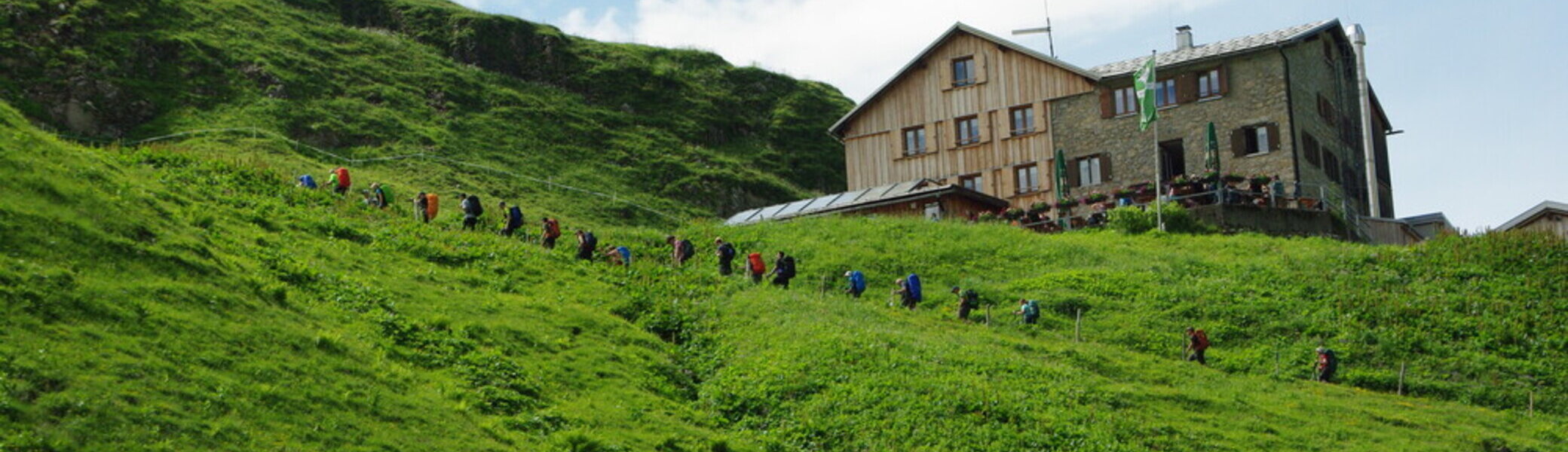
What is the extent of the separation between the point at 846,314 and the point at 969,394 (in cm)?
986

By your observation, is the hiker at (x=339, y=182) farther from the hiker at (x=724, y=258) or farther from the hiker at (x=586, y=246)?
the hiker at (x=724, y=258)

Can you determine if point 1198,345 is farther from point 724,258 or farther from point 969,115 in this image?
point 969,115

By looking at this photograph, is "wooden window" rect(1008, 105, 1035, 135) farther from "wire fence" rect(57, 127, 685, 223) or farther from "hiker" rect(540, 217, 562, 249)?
"hiker" rect(540, 217, 562, 249)

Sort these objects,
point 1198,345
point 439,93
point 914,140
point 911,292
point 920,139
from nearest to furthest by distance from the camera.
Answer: point 1198,345, point 911,292, point 920,139, point 914,140, point 439,93

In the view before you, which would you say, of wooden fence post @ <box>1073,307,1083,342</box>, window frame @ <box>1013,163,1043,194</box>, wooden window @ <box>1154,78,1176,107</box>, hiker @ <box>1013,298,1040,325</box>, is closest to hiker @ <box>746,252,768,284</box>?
hiker @ <box>1013,298,1040,325</box>

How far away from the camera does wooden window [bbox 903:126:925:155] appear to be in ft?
265

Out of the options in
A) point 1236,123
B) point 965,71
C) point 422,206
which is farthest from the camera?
point 965,71

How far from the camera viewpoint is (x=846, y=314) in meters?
47.0

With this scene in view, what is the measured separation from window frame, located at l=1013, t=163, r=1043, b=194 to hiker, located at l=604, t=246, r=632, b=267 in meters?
29.6

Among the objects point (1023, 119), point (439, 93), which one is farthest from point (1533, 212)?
point (439, 93)

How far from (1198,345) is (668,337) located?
45.8 feet

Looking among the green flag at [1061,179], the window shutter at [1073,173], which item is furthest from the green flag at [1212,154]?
the window shutter at [1073,173]

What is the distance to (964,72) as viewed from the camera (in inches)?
3140

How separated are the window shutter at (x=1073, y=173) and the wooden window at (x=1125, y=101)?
271 cm
